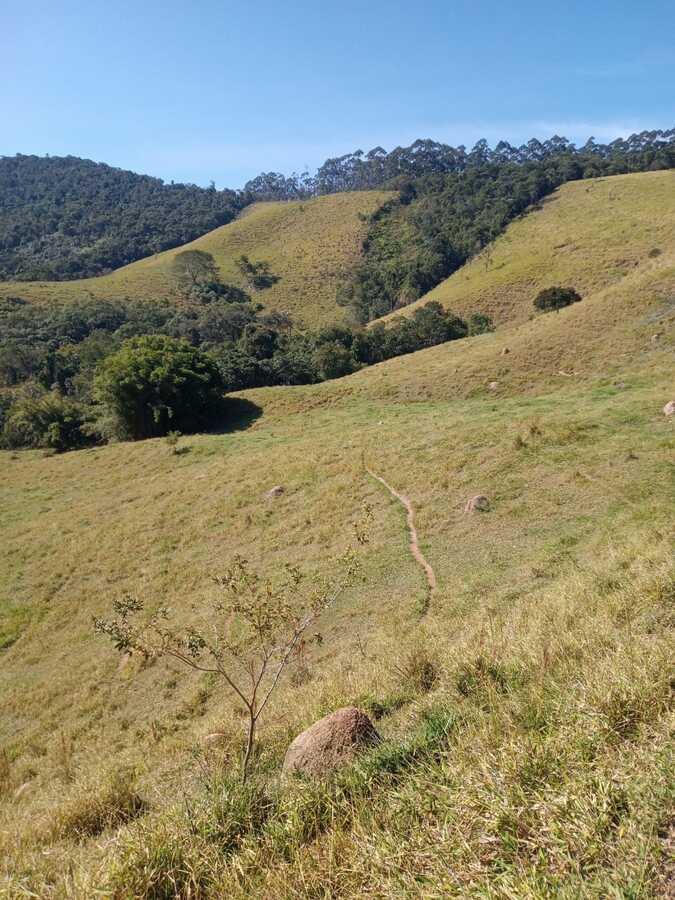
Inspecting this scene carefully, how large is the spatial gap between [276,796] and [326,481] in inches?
574

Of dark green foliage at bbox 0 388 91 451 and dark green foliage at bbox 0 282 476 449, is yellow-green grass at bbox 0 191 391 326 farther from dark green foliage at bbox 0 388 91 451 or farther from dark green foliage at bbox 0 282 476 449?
dark green foliage at bbox 0 388 91 451

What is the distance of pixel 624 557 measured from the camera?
762cm

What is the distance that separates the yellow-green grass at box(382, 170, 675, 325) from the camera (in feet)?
167

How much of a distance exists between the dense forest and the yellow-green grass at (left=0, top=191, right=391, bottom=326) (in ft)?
38.6

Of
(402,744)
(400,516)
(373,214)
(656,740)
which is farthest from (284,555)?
(373,214)

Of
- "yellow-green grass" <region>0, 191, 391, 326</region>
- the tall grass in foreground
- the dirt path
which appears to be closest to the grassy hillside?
the tall grass in foreground

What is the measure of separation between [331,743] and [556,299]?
44347mm

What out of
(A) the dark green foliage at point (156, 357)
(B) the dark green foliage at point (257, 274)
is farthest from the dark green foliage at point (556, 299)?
(B) the dark green foliage at point (257, 274)

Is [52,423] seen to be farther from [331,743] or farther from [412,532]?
[331,743]

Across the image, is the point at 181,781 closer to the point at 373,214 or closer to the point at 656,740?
the point at 656,740

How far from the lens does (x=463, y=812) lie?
9.40 ft

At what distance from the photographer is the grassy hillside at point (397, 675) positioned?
2.78 metres

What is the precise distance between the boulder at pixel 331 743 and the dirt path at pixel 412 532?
5448mm

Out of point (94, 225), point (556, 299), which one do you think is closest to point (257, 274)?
point (556, 299)
